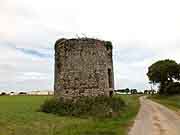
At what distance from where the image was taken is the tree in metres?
68.1

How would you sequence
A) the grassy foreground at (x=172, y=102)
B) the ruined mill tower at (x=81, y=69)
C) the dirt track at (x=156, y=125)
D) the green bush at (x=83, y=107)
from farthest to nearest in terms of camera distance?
the grassy foreground at (x=172, y=102) < the ruined mill tower at (x=81, y=69) < the green bush at (x=83, y=107) < the dirt track at (x=156, y=125)

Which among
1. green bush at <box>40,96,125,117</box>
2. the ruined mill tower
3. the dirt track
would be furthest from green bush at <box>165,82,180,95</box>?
the ruined mill tower

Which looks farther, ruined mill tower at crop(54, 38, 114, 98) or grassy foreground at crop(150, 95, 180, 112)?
grassy foreground at crop(150, 95, 180, 112)

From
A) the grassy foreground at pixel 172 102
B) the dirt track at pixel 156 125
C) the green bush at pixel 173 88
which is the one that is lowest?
the dirt track at pixel 156 125

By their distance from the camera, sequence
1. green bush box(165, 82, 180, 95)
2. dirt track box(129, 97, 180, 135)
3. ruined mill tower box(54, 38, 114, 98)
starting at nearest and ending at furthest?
1. dirt track box(129, 97, 180, 135)
2. ruined mill tower box(54, 38, 114, 98)
3. green bush box(165, 82, 180, 95)

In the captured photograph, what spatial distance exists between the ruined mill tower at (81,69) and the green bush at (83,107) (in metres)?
0.42

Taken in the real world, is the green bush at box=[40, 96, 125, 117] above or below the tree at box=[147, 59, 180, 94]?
below

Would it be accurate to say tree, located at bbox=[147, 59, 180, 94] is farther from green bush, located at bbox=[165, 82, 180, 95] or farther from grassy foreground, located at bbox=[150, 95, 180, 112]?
grassy foreground, located at bbox=[150, 95, 180, 112]

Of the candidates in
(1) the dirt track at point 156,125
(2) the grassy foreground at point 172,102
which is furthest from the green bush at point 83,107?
(2) the grassy foreground at point 172,102

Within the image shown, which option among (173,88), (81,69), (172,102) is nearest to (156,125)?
(81,69)

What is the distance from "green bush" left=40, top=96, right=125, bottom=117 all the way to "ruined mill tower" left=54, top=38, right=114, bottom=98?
419mm

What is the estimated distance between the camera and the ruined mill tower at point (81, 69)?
20875 mm

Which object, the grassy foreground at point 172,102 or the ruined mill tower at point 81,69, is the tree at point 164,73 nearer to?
the grassy foreground at point 172,102

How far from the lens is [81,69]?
20.9 meters
